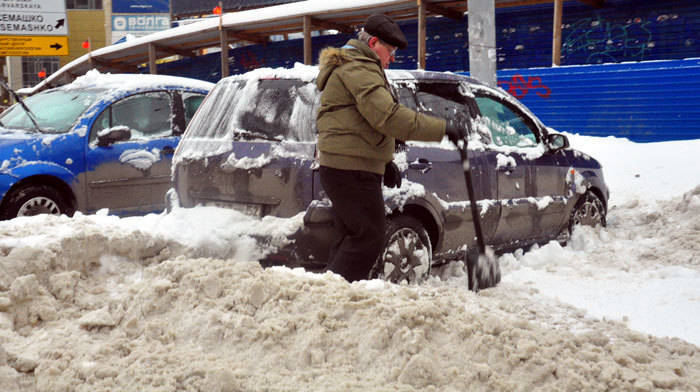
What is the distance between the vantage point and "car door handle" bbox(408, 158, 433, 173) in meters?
5.41

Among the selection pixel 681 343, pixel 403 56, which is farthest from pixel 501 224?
pixel 403 56

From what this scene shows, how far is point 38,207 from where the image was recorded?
7.60 m

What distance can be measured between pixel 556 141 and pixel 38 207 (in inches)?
204

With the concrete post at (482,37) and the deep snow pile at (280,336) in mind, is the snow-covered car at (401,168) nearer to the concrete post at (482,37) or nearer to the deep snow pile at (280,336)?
the deep snow pile at (280,336)

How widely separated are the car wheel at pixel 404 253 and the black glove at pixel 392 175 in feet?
1.44

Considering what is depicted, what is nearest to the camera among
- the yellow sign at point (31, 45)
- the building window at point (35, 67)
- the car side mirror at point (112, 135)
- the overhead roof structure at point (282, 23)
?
the car side mirror at point (112, 135)

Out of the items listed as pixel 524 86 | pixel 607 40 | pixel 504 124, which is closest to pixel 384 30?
pixel 504 124

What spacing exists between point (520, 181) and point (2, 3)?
18.8m

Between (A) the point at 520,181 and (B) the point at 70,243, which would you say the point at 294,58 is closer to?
(A) the point at 520,181

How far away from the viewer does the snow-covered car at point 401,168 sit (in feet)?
16.3

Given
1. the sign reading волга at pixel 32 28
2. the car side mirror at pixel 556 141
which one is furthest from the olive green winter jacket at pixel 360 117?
the sign reading волга at pixel 32 28

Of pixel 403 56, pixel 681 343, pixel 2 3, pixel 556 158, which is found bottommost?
pixel 681 343

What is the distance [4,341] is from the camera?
3.40 meters

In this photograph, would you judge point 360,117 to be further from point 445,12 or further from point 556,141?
point 445,12
